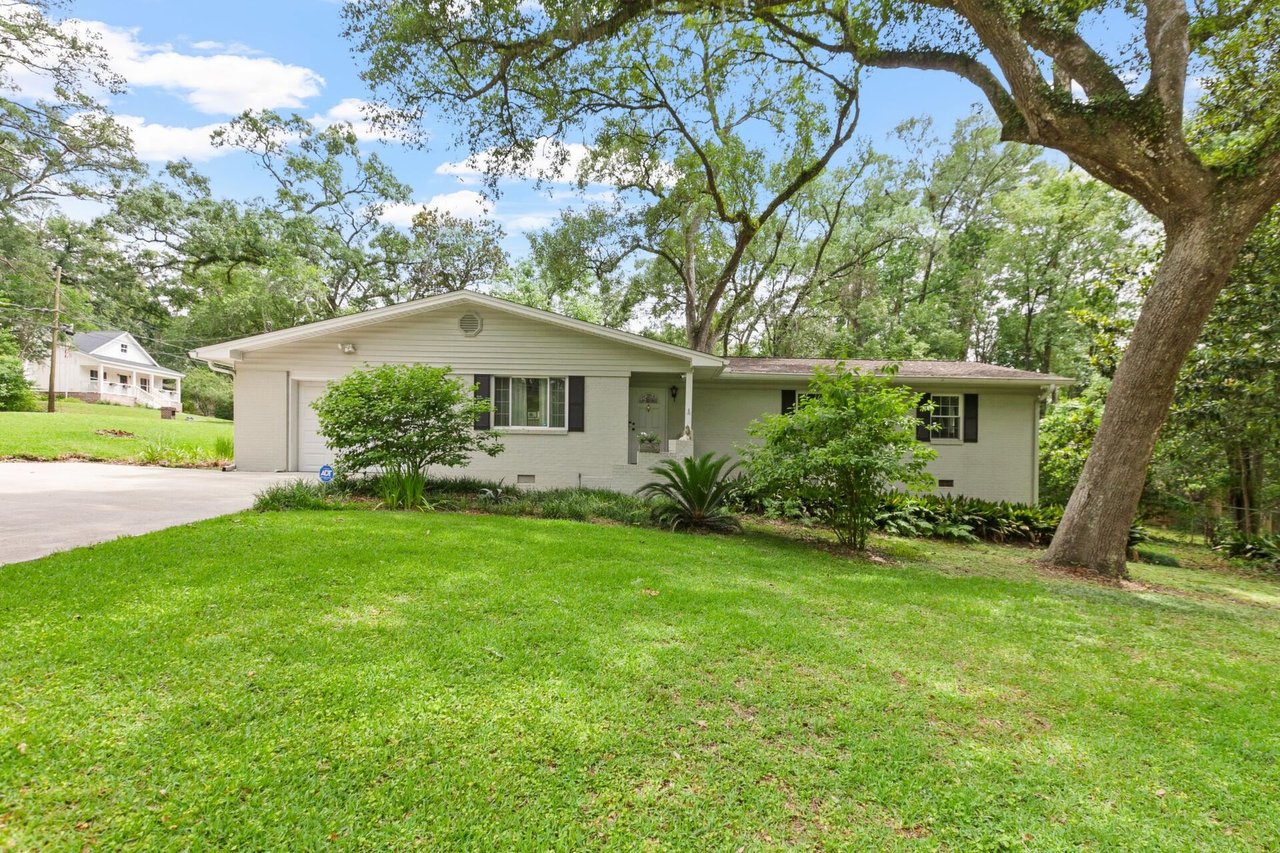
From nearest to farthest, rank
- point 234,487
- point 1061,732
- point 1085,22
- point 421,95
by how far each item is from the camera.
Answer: point 1061,732, point 1085,22, point 234,487, point 421,95

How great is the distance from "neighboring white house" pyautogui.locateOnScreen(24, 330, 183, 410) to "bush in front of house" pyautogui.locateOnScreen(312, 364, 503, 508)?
91.6 feet

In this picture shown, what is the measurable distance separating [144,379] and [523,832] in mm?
48480

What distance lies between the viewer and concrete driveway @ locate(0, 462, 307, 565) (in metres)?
4.81

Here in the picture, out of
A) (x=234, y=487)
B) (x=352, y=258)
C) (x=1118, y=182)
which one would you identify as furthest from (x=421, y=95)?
(x=352, y=258)

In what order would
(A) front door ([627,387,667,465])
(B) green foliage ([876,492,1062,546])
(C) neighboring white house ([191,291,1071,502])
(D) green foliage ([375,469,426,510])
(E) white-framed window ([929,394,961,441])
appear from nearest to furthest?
(D) green foliage ([375,469,426,510])
(B) green foliage ([876,492,1062,546])
(C) neighboring white house ([191,291,1071,502])
(E) white-framed window ([929,394,961,441])
(A) front door ([627,387,667,465])

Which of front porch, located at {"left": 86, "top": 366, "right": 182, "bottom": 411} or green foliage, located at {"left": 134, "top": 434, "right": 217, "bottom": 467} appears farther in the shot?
front porch, located at {"left": 86, "top": 366, "right": 182, "bottom": 411}

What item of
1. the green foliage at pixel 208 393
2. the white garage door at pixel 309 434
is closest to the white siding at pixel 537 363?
the white garage door at pixel 309 434

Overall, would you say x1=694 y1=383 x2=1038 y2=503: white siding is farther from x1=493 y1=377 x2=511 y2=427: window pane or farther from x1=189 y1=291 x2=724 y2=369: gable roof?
x1=493 y1=377 x2=511 y2=427: window pane

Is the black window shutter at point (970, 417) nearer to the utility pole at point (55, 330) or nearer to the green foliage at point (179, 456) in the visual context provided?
the green foliage at point (179, 456)

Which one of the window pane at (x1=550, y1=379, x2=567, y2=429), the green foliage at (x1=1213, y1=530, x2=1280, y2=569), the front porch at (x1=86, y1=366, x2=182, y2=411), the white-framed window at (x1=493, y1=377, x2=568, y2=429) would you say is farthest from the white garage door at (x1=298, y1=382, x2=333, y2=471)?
the front porch at (x1=86, y1=366, x2=182, y2=411)

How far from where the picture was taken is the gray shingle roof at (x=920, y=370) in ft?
36.9

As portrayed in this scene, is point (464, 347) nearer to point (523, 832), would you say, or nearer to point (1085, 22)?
point (523, 832)

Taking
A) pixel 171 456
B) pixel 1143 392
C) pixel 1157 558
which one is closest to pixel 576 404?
pixel 1143 392

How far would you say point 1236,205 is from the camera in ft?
20.0
